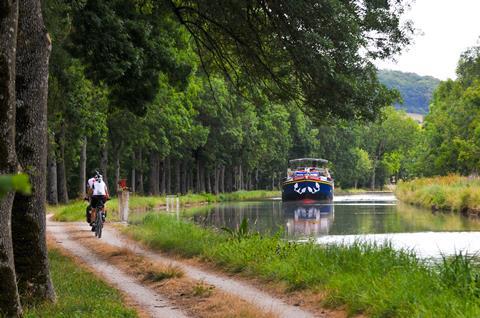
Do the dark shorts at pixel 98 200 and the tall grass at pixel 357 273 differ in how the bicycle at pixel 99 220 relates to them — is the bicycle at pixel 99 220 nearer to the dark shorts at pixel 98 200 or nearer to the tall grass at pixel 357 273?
the dark shorts at pixel 98 200

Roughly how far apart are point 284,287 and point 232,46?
25.7 ft

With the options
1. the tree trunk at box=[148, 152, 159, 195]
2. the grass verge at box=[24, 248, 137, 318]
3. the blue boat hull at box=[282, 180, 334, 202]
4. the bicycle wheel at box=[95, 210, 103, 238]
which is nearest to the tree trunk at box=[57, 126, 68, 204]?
the tree trunk at box=[148, 152, 159, 195]

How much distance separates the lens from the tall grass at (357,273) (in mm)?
7961

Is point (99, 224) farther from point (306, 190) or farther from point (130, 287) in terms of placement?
point (306, 190)

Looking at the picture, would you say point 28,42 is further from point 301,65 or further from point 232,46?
point 232,46

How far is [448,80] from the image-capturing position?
8300 centimetres

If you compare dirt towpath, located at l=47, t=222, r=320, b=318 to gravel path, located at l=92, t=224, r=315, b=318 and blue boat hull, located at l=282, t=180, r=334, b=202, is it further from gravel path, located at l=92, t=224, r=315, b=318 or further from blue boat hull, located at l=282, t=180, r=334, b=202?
blue boat hull, located at l=282, t=180, r=334, b=202

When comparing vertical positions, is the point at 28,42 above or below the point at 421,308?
above

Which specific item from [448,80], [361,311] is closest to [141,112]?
[361,311]

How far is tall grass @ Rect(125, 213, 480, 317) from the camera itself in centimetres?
796

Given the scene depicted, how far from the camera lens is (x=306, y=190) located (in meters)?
63.9

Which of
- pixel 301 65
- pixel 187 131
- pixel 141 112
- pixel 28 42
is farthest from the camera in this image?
pixel 187 131

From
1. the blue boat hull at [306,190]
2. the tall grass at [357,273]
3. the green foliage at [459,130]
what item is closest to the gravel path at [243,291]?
the tall grass at [357,273]

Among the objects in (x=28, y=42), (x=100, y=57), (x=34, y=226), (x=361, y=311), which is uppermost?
(x=100, y=57)
